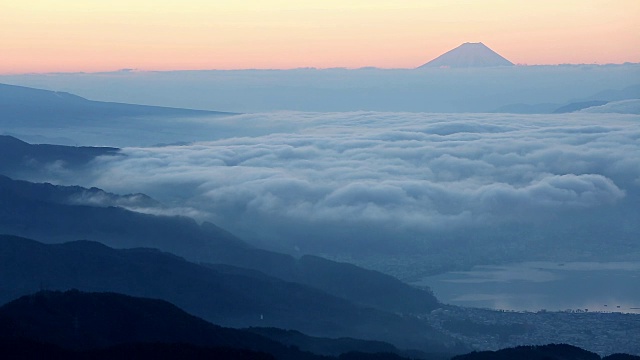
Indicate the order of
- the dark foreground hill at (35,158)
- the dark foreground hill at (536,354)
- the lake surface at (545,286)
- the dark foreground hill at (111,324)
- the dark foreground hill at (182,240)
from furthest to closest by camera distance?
the dark foreground hill at (35,158), the lake surface at (545,286), the dark foreground hill at (182,240), the dark foreground hill at (536,354), the dark foreground hill at (111,324)

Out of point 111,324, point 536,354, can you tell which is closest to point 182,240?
point 111,324

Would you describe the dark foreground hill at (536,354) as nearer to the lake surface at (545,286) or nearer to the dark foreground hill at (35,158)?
the lake surface at (545,286)

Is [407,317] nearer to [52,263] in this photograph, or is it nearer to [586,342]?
[586,342]

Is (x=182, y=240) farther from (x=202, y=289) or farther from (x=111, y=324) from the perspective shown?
(x=111, y=324)

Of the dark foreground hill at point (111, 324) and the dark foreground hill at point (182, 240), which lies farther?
the dark foreground hill at point (182, 240)

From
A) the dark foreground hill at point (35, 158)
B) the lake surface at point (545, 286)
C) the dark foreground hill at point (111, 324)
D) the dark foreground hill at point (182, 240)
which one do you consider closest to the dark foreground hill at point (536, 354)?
the dark foreground hill at point (111, 324)

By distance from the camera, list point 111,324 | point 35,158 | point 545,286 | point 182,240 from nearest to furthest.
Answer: point 111,324 → point 182,240 → point 545,286 → point 35,158

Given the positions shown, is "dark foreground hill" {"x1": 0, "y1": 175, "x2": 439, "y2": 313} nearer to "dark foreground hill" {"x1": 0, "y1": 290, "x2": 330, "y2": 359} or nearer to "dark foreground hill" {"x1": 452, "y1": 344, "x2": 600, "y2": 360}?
"dark foreground hill" {"x1": 452, "y1": 344, "x2": 600, "y2": 360}
